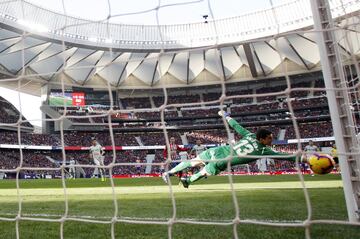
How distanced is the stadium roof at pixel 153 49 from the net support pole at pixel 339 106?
19.9 m

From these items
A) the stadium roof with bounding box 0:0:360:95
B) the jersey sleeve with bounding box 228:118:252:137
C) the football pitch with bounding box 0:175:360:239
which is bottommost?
the football pitch with bounding box 0:175:360:239

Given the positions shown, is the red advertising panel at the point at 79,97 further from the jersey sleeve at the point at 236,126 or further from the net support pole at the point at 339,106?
the net support pole at the point at 339,106

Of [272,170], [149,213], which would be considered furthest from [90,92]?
[149,213]

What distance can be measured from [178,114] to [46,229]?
34477mm

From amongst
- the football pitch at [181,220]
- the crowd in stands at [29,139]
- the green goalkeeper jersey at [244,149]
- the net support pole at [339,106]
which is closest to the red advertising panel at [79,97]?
the crowd in stands at [29,139]

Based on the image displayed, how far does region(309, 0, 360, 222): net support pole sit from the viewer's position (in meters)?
3.66

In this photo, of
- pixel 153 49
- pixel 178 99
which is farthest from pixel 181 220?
pixel 178 99

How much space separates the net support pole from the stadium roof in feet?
65.3

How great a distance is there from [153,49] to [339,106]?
1031 inches

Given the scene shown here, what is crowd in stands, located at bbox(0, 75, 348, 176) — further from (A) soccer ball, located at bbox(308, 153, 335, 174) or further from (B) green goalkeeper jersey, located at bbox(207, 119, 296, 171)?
(A) soccer ball, located at bbox(308, 153, 335, 174)

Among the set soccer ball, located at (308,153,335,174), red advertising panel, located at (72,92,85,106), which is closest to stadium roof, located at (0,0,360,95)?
red advertising panel, located at (72,92,85,106)

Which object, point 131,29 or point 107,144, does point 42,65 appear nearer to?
point 131,29

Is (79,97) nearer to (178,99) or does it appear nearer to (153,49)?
(153,49)

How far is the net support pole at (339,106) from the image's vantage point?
366 cm
